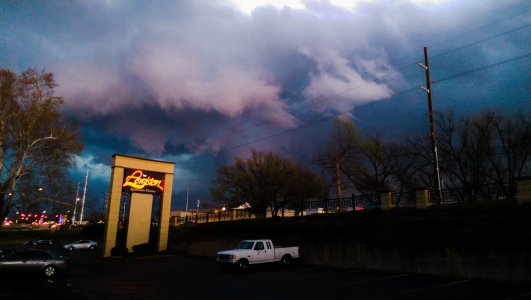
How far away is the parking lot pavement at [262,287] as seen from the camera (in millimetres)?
12406

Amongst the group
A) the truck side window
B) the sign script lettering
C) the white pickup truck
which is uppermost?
the sign script lettering

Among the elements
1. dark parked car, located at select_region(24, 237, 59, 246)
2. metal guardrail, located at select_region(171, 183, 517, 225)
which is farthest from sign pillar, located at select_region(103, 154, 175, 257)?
dark parked car, located at select_region(24, 237, 59, 246)

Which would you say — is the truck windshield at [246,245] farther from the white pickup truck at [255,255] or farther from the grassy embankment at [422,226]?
the grassy embankment at [422,226]

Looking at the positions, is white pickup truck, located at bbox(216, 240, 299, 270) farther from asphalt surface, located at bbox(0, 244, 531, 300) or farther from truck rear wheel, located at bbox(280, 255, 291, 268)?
asphalt surface, located at bbox(0, 244, 531, 300)

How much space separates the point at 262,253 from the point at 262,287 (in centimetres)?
649

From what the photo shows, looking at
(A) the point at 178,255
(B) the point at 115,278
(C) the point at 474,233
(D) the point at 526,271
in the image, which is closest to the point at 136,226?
(A) the point at 178,255

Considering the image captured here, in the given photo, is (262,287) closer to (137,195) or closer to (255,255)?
(255,255)

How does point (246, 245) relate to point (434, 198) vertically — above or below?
below

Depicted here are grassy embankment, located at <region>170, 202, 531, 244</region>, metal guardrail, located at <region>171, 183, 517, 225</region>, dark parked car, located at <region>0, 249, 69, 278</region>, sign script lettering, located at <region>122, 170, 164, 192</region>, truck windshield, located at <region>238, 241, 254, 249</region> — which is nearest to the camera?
dark parked car, located at <region>0, 249, 69, 278</region>

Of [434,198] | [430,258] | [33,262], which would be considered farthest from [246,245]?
[434,198]

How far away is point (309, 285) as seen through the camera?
1502 centimetres

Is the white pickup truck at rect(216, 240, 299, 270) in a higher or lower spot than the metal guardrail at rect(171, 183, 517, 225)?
lower

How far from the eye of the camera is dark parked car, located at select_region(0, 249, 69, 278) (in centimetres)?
1703

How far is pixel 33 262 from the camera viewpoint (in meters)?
17.3
